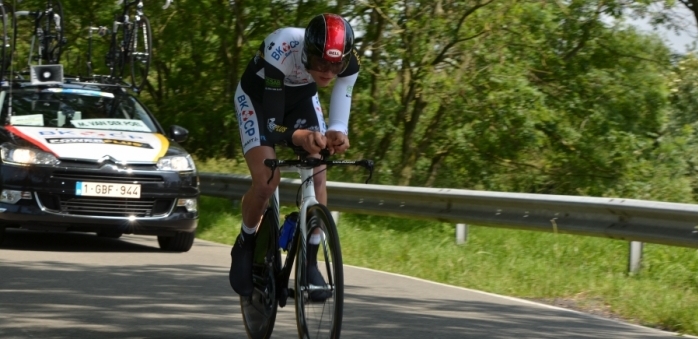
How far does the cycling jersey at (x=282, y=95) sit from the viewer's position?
236 inches

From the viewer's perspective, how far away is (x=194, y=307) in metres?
7.77

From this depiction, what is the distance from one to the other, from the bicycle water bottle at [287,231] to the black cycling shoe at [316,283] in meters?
0.45

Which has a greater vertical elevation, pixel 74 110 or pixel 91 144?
pixel 74 110

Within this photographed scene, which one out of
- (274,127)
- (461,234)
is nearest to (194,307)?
(274,127)

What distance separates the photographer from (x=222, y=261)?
1078 centimetres

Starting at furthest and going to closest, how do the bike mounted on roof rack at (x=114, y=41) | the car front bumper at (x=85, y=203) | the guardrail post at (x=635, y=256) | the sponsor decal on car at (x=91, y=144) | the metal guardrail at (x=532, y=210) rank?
1. the bike mounted on roof rack at (x=114, y=41)
2. the sponsor decal on car at (x=91, y=144)
3. the car front bumper at (x=85, y=203)
4. the guardrail post at (x=635, y=256)
5. the metal guardrail at (x=532, y=210)

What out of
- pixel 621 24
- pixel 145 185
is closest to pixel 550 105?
pixel 621 24

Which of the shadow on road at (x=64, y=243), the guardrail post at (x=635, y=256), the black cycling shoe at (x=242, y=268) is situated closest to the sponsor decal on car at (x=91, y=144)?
the shadow on road at (x=64, y=243)

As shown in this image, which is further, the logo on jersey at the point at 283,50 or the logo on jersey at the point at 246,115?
the logo on jersey at the point at 246,115

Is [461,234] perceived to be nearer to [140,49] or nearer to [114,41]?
[140,49]

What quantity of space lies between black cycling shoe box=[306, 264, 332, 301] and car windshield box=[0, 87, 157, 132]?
20.8 feet

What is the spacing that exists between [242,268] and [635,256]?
14.7ft

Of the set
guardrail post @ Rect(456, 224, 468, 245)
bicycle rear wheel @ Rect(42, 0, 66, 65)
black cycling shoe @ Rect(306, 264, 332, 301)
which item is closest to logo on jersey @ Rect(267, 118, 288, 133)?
black cycling shoe @ Rect(306, 264, 332, 301)

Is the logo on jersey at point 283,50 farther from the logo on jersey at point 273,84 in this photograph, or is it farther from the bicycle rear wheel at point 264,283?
the bicycle rear wheel at point 264,283
